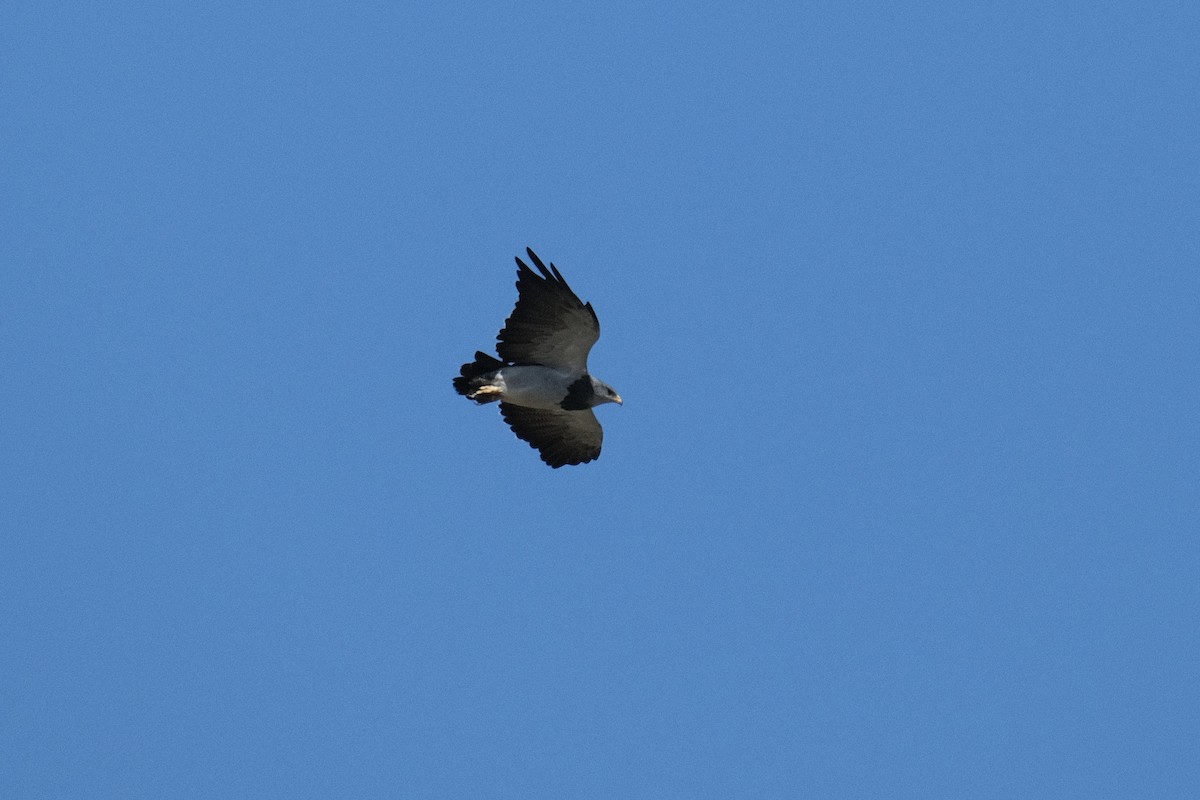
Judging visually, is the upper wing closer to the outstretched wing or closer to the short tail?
the short tail

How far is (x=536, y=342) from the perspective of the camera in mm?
22469

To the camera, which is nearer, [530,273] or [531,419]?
[530,273]

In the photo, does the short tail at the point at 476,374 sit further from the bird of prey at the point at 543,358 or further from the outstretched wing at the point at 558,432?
the outstretched wing at the point at 558,432

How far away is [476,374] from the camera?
2264 cm

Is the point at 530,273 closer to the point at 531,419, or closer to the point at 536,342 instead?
the point at 536,342

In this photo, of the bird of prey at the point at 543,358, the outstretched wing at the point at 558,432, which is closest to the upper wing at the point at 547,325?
the bird of prey at the point at 543,358

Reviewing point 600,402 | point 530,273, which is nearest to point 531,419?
point 600,402

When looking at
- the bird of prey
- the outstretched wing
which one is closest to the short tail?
the bird of prey

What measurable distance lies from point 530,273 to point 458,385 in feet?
6.21

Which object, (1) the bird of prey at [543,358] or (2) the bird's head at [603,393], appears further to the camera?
(2) the bird's head at [603,393]

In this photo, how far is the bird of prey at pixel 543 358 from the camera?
2188 centimetres

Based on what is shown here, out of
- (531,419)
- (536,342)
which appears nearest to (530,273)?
(536,342)

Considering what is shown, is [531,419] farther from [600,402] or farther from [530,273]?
[530,273]

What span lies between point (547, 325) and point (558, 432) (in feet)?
7.45
